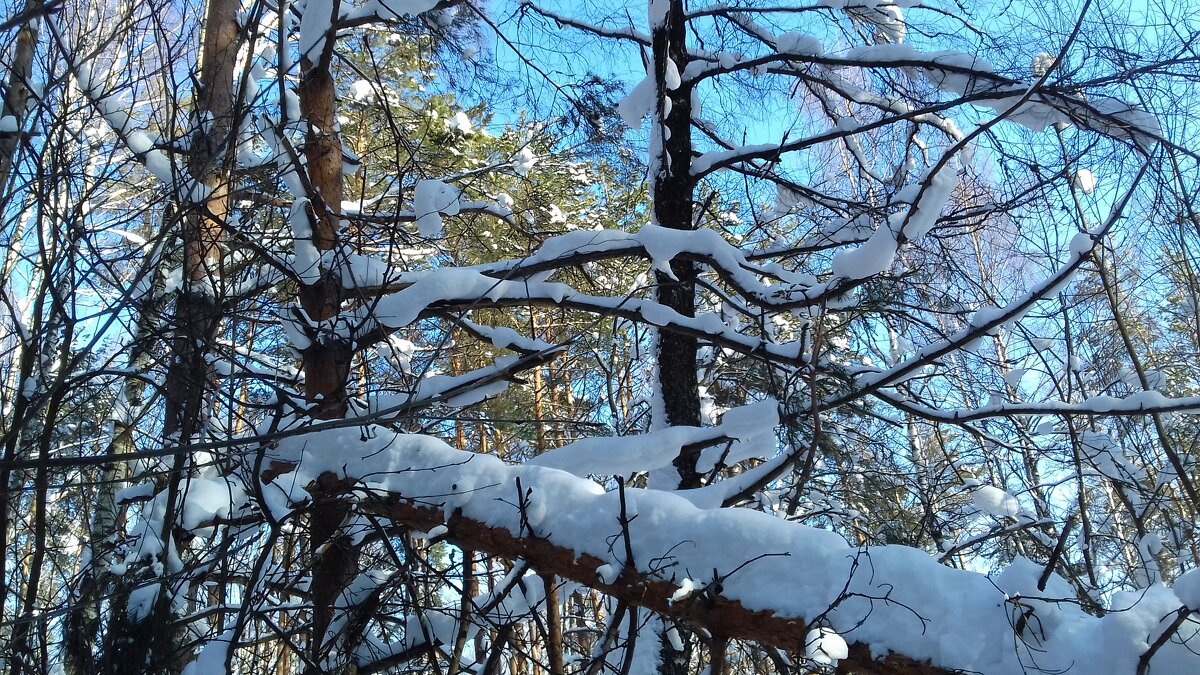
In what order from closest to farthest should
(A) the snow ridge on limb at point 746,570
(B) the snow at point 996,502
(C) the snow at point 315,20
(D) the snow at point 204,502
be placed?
(A) the snow ridge on limb at point 746,570, (D) the snow at point 204,502, (C) the snow at point 315,20, (B) the snow at point 996,502

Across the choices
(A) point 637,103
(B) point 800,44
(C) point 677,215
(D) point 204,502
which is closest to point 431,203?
(D) point 204,502

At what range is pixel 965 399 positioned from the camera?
6043 mm

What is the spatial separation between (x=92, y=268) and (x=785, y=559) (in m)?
2.14

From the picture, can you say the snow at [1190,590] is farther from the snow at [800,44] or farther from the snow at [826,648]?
the snow at [800,44]

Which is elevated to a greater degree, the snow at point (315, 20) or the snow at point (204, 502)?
→ the snow at point (315, 20)

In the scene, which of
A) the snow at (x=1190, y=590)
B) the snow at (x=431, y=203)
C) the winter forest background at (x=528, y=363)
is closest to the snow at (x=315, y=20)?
the winter forest background at (x=528, y=363)

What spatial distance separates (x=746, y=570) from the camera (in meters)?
2.26

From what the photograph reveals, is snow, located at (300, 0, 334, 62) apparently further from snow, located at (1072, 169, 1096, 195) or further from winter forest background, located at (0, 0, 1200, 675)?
snow, located at (1072, 169, 1096, 195)

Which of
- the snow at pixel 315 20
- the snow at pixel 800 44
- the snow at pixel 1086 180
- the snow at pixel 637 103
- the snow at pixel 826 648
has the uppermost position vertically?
the snow at pixel 800 44

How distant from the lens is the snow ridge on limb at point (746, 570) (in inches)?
76.9

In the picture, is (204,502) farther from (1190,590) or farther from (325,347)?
(1190,590)

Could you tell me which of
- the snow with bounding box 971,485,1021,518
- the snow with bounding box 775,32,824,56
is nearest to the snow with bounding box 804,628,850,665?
the snow with bounding box 971,485,1021,518

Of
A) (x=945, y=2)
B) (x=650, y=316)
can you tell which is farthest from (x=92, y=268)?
(x=945, y=2)

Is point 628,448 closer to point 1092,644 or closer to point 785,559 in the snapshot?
point 785,559
